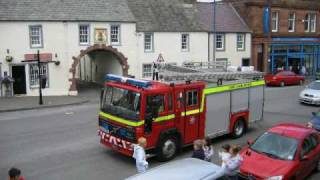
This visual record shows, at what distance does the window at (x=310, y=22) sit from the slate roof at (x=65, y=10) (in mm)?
25287

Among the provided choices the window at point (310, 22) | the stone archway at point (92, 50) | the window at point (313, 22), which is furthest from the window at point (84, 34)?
the window at point (313, 22)

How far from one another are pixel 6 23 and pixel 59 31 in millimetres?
3651

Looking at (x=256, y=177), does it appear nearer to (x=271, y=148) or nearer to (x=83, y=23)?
(x=271, y=148)

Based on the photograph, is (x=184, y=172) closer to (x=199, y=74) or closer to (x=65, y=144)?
(x=199, y=74)

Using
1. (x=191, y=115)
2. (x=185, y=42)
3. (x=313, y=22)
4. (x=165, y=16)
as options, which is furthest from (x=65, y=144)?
(x=313, y=22)

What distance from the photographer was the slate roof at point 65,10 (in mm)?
29328

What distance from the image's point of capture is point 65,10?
31.1 metres

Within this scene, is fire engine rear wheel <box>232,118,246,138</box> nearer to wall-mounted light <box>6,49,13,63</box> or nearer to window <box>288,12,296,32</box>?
wall-mounted light <box>6,49,13,63</box>

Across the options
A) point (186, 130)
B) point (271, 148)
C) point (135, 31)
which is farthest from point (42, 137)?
point (135, 31)

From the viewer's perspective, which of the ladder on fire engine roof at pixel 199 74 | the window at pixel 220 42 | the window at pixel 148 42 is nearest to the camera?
the ladder on fire engine roof at pixel 199 74

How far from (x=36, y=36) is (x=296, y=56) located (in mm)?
30590

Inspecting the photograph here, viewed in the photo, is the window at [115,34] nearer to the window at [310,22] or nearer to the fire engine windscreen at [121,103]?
the fire engine windscreen at [121,103]

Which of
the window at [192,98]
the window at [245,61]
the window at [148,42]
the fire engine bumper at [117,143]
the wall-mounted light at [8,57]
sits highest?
the window at [148,42]

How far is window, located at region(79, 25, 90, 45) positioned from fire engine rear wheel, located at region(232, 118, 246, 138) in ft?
55.7
